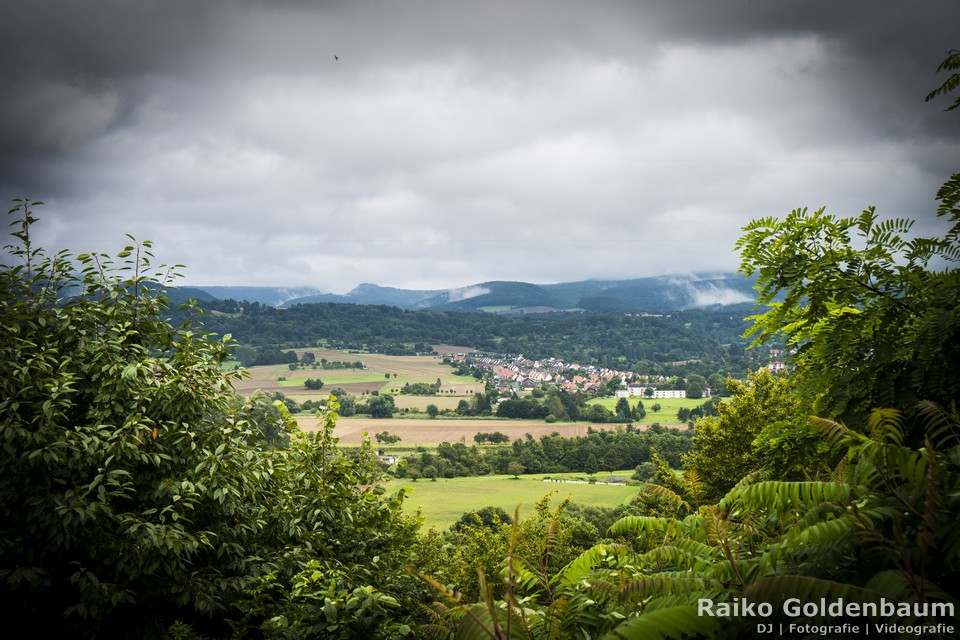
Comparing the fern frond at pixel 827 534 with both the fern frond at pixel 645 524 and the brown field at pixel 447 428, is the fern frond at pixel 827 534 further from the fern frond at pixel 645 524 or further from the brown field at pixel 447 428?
the brown field at pixel 447 428

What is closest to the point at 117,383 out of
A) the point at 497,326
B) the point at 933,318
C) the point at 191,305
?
the point at 191,305

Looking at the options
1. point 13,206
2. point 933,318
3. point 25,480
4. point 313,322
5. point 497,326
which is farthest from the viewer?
point 497,326

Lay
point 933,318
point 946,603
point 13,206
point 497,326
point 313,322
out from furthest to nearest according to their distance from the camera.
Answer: point 497,326, point 313,322, point 13,206, point 933,318, point 946,603

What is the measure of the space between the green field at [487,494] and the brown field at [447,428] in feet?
16.7

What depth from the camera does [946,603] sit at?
97.4 inches

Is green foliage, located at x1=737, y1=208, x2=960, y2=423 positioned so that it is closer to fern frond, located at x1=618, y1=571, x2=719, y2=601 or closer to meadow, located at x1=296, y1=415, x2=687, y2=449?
fern frond, located at x1=618, y1=571, x2=719, y2=601

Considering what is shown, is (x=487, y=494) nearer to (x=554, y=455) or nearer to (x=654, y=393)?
(x=554, y=455)

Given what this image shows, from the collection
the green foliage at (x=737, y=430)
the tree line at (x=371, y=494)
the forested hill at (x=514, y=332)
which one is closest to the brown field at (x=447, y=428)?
the green foliage at (x=737, y=430)

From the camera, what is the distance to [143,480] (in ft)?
20.4

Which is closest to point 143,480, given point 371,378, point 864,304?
point 864,304

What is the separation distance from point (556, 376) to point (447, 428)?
39.7 metres

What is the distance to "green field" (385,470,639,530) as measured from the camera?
20.6 m

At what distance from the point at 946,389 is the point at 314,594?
218 inches

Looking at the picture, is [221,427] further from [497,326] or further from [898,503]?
[497,326]
